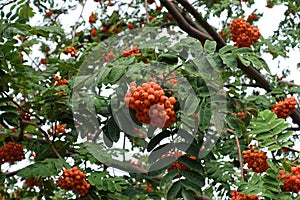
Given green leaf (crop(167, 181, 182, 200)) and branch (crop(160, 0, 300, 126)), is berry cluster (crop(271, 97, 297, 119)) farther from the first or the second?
green leaf (crop(167, 181, 182, 200))

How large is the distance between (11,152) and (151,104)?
5.05 feet

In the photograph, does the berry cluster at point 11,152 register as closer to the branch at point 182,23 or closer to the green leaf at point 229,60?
the green leaf at point 229,60

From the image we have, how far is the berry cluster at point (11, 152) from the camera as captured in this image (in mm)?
3068

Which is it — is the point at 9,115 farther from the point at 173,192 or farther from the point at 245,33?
the point at 245,33

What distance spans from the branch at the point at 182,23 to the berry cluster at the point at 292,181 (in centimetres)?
245

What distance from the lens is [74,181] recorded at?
2529 mm

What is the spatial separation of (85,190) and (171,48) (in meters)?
0.91

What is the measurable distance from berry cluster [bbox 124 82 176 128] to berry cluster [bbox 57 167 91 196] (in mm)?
755

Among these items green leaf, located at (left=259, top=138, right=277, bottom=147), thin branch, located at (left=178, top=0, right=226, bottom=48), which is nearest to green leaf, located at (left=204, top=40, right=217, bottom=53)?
green leaf, located at (left=259, top=138, right=277, bottom=147)

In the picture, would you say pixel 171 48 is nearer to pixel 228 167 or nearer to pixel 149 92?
pixel 149 92

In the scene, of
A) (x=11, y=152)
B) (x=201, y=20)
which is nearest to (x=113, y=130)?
(x=11, y=152)

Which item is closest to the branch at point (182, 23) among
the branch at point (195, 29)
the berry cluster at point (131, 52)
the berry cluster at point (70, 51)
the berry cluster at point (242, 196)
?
the branch at point (195, 29)

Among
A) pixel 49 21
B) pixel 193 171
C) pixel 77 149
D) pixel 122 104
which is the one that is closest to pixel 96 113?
pixel 77 149

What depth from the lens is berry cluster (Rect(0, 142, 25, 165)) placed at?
3068 millimetres
